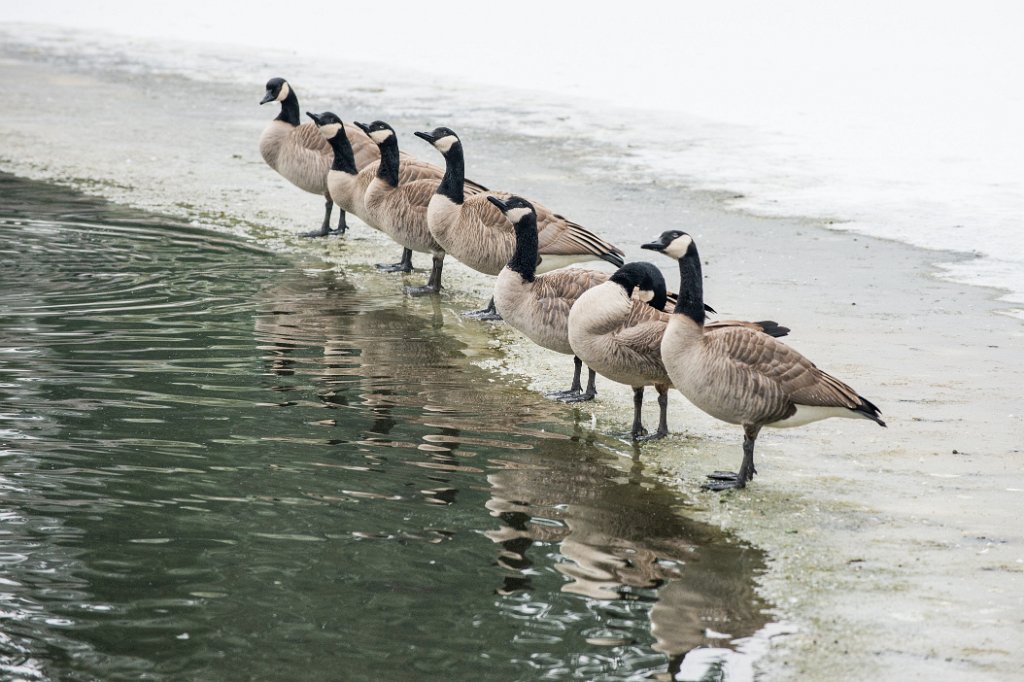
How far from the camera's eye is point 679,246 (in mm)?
6848

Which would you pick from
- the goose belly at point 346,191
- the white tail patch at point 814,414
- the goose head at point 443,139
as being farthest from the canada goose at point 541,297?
the goose belly at point 346,191

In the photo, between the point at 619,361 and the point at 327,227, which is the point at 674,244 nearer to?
the point at 619,361

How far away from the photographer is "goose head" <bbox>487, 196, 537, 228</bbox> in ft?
28.1

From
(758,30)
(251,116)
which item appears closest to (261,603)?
(251,116)

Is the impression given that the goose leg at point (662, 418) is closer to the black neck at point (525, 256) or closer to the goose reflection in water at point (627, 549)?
the goose reflection in water at point (627, 549)

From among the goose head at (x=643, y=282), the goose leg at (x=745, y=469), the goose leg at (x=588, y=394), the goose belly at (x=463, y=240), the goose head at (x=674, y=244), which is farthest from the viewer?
the goose belly at (x=463, y=240)

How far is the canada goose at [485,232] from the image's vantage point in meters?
9.75

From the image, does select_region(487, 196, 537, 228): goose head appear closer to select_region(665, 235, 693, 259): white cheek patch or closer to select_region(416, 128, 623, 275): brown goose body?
select_region(416, 128, 623, 275): brown goose body

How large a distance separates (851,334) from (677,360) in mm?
3318

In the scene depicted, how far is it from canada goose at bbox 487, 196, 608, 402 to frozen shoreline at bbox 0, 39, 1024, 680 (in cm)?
42

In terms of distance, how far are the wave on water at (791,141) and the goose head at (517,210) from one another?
4213 millimetres

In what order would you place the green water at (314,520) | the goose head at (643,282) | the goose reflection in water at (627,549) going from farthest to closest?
1. the goose head at (643,282)
2. the goose reflection in water at (627,549)
3. the green water at (314,520)

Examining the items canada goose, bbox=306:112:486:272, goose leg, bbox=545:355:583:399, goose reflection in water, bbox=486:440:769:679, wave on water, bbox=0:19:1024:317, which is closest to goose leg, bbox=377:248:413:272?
canada goose, bbox=306:112:486:272

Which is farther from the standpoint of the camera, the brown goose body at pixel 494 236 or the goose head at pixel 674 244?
the brown goose body at pixel 494 236
